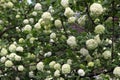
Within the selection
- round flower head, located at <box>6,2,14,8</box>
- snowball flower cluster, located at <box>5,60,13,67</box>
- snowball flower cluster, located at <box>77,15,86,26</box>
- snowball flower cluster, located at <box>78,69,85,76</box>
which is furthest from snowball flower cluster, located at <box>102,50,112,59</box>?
round flower head, located at <box>6,2,14,8</box>

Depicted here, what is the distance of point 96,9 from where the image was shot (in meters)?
3.09

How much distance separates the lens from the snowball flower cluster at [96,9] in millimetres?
3088

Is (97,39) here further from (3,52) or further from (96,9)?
(3,52)

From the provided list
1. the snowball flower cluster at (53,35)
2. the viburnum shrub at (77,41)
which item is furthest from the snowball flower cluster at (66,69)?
the snowball flower cluster at (53,35)

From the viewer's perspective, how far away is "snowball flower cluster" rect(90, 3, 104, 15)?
3.09 meters

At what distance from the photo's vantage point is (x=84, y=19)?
337 centimetres

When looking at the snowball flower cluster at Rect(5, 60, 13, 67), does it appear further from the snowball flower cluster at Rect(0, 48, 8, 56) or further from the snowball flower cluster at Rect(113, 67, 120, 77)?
the snowball flower cluster at Rect(113, 67, 120, 77)

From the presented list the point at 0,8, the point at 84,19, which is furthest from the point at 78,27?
the point at 0,8

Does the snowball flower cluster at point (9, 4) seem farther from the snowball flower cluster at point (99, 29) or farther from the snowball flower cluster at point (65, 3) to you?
the snowball flower cluster at point (99, 29)

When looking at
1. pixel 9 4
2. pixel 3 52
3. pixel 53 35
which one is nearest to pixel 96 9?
pixel 53 35

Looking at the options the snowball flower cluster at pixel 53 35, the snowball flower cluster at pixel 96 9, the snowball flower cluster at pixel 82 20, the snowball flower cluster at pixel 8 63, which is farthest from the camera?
the snowball flower cluster at pixel 8 63

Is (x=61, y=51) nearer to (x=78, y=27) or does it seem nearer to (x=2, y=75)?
(x=78, y=27)

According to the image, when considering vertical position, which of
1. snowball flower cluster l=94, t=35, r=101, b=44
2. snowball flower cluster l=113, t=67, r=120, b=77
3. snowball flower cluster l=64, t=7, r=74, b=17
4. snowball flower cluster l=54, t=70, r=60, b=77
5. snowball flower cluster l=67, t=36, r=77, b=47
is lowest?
snowball flower cluster l=113, t=67, r=120, b=77

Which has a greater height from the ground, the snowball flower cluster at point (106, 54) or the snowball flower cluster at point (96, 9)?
the snowball flower cluster at point (96, 9)
